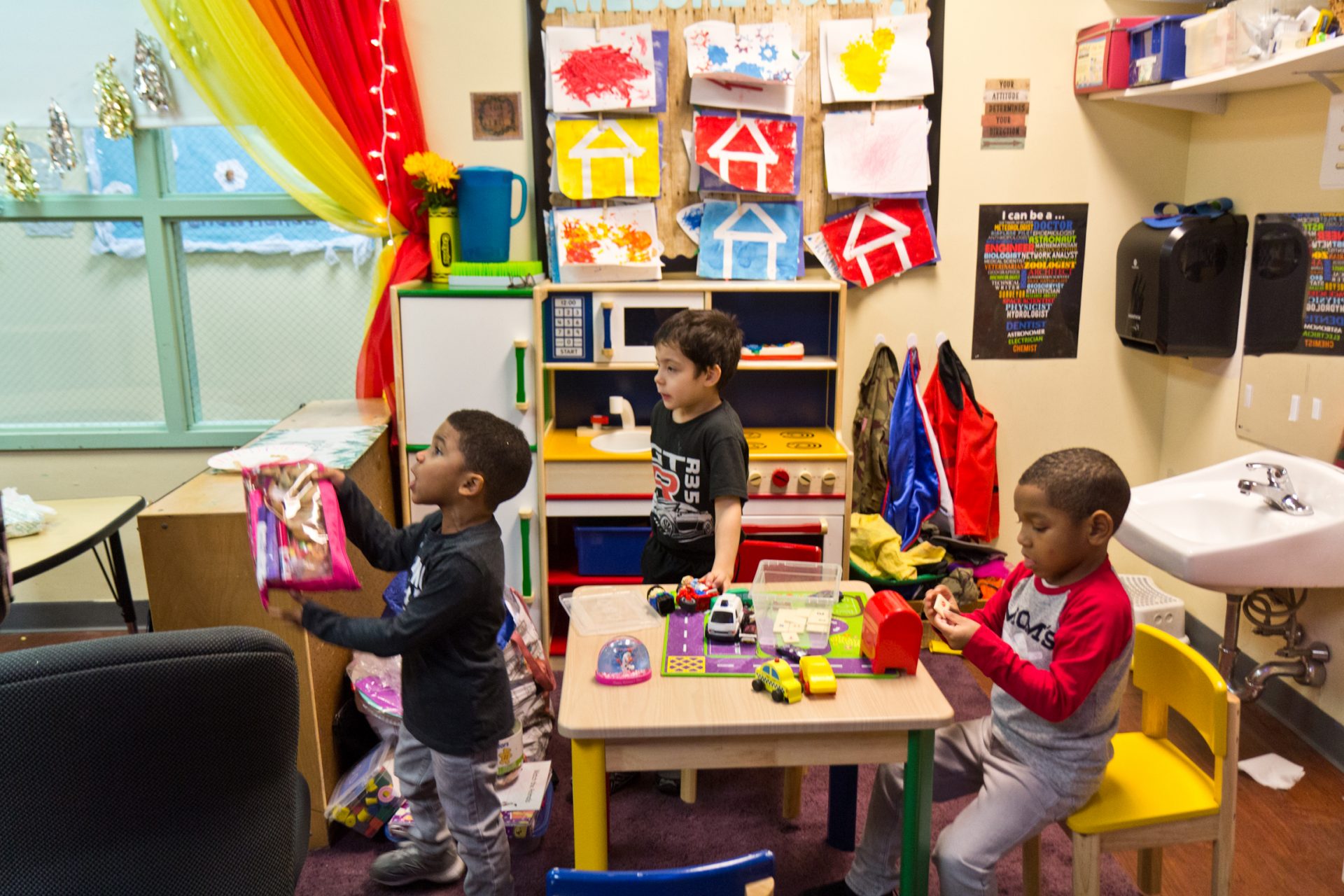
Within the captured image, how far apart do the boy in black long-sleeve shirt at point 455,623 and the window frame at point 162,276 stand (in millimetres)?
1973

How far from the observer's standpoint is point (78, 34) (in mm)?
3400

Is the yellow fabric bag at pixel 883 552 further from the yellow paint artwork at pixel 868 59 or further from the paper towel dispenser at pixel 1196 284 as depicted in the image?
the yellow paint artwork at pixel 868 59

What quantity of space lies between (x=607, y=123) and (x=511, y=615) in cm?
172

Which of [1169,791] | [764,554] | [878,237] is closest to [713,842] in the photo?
[764,554]

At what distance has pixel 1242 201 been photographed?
3.33 metres

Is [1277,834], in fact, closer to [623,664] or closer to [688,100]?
[623,664]

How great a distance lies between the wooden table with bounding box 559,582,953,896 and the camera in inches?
67.2

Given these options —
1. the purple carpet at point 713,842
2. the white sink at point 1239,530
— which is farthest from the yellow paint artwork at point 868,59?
the purple carpet at point 713,842

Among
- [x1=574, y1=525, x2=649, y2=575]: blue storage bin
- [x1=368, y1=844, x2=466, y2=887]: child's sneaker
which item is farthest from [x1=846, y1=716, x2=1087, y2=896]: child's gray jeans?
[x1=574, y1=525, x2=649, y2=575]: blue storage bin

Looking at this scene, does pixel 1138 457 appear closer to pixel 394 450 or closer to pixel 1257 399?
pixel 1257 399

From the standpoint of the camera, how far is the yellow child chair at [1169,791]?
188 centimetres

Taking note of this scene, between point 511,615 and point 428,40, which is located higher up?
point 428,40

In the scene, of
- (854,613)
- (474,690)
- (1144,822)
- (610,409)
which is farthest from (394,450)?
(1144,822)

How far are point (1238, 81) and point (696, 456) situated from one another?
2.00 m
